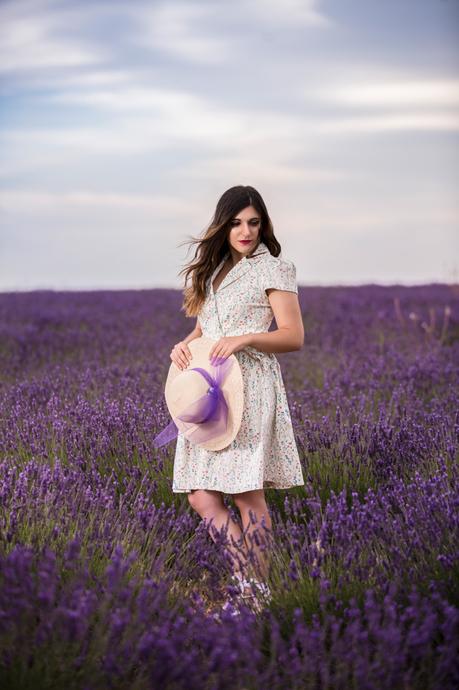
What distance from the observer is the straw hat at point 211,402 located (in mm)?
3068

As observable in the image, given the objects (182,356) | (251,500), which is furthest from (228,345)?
(251,500)

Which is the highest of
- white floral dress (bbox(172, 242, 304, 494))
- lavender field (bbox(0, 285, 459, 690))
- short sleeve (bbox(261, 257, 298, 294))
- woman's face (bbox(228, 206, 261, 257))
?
woman's face (bbox(228, 206, 261, 257))

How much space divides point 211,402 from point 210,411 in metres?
0.04

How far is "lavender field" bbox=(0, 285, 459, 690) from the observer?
2.04 meters

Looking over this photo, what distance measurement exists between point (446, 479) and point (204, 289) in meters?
1.27

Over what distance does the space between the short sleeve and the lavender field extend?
0.75m

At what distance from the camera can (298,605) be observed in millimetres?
2590

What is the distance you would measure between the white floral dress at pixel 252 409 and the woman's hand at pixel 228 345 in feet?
0.53

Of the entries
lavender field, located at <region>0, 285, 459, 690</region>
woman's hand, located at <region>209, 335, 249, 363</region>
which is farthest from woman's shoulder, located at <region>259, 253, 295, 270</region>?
lavender field, located at <region>0, 285, 459, 690</region>

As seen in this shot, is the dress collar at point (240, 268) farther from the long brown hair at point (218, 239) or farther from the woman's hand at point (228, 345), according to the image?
the woman's hand at point (228, 345)

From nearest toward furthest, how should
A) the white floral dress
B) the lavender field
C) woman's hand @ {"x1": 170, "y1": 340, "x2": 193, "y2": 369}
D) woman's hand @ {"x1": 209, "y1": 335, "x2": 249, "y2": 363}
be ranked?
the lavender field → woman's hand @ {"x1": 209, "y1": 335, "x2": 249, "y2": 363} → the white floral dress → woman's hand @ {"x1": 170, "y1": 340, "x2": 193, "y2": 369}

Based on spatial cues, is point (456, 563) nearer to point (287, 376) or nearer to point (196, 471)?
point (196, 471)

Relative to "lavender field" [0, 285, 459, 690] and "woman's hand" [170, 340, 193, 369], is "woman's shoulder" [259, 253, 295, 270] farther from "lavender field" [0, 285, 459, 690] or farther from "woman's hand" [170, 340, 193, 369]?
"lavender field" [0, 285, 459, 690]

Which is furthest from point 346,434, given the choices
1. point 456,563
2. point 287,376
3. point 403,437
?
point 287,376
